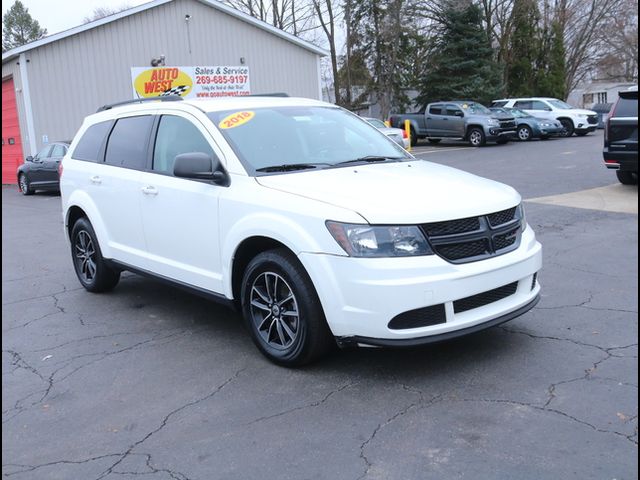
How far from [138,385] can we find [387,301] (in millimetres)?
1744

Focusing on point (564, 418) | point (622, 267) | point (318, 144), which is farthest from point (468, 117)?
point (564, 418)

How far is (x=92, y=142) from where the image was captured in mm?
6625

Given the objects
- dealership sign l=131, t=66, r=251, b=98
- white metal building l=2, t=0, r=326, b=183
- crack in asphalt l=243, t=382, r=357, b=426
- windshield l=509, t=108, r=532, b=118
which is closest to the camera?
crack in asphalt l=243, t=382, r=357, b=426

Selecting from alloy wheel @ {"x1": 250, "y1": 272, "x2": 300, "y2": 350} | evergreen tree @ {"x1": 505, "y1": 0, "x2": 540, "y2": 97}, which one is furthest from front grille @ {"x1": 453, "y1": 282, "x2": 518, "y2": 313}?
evergreen tree @ {"x1": 505, "y1": 0, "x2": 540, "y2": 97}

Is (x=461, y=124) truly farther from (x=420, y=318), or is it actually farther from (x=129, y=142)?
(x=420, y=318)

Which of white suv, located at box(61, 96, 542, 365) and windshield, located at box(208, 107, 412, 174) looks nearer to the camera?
white suv, located at box(61, 96, 542, 365)

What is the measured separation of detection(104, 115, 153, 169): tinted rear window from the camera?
5773 mm

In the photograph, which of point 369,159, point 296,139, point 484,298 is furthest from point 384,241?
point 296,139

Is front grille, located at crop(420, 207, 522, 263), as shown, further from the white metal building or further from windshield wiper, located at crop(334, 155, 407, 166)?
the white metal building

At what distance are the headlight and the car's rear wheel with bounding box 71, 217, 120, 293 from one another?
127 inches

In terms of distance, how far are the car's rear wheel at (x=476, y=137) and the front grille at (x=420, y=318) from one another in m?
22.5

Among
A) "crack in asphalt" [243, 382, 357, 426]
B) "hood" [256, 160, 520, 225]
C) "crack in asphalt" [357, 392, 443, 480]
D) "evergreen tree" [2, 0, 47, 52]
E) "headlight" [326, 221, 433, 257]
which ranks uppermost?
"evergreen tree" [2, 0, 47, 52]

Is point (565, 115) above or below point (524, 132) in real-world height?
above

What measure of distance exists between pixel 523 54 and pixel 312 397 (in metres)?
39.9
